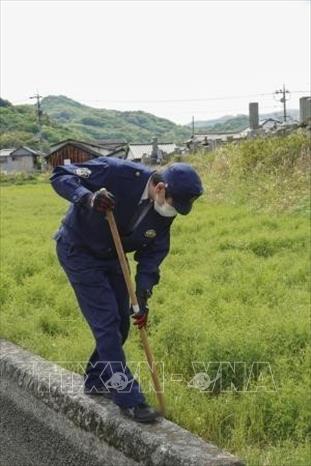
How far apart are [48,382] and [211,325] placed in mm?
1416

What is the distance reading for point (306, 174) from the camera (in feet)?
37.8

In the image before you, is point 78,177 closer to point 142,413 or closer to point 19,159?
point 142,413

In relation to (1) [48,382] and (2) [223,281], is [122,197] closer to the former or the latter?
(1) [48,382]

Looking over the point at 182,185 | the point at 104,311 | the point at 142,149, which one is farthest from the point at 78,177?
the point at 142,149

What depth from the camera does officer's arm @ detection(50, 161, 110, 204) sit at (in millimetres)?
2697

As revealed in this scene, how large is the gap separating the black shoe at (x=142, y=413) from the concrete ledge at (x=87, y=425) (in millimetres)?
32

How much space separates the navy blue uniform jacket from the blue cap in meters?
0.17

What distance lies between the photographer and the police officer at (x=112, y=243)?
2773 mm

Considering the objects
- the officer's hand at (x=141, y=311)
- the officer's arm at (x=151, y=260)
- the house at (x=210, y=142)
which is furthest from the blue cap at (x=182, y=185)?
the house at (x=210, y=142)

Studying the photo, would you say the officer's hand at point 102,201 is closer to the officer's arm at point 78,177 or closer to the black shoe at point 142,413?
the officer's arm at point 78,177

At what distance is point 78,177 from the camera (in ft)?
9.10

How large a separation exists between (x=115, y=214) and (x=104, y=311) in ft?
1.50

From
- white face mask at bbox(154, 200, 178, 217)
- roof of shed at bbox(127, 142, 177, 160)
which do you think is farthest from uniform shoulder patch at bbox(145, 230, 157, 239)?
roof of shed at bbox(127, 142, 177, 160)

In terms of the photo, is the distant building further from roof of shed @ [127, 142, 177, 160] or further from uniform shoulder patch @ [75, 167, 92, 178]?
uniform shoulder patch @ [75, 167, 92, 178]
